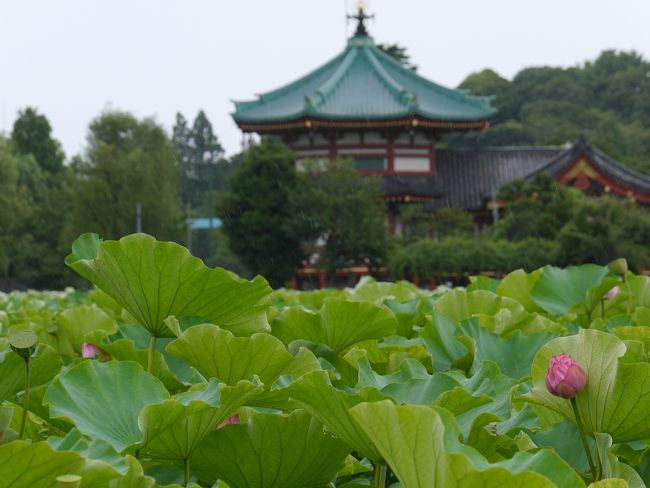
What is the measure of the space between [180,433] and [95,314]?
62 cm

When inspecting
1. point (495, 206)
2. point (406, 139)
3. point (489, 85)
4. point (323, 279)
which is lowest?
point (323, 279)

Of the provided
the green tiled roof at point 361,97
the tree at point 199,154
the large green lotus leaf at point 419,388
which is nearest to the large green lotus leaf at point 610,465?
the large green lotus leaf at point 419,388

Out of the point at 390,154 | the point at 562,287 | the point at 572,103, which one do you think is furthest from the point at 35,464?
the point at 572,103

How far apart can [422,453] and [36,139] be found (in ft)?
85.0

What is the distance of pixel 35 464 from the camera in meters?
0.37

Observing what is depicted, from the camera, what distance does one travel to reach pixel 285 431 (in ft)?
1.66

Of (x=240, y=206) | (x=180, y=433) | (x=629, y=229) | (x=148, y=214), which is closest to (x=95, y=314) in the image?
(x=180, y=433)

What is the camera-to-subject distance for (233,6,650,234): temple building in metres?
15.3

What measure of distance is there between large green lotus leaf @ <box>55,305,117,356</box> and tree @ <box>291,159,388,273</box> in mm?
11577

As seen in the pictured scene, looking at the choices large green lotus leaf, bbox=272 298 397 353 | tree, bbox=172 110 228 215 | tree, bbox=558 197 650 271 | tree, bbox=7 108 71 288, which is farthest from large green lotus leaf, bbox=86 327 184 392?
tree, bbox=172 110 228 215

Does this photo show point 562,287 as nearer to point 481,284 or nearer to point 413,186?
point 481,284

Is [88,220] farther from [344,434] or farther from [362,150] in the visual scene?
[344,434]

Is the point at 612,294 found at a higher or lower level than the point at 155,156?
lower

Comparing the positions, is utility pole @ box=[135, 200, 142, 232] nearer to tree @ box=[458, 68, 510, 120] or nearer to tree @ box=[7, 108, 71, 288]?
tree @ box=[7, 108, 71, 288]
